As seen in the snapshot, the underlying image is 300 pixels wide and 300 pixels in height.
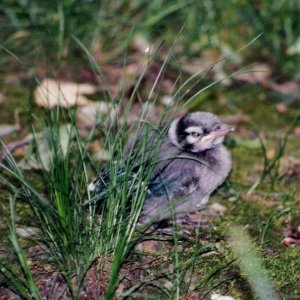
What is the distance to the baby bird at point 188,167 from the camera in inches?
175

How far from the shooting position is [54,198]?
403 cm

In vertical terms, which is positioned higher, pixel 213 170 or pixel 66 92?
pixel 66 92

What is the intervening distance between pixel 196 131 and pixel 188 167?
249 mm

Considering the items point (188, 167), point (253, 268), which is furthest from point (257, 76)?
point (253, 268)

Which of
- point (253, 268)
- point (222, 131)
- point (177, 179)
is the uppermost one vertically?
point (222, 131)

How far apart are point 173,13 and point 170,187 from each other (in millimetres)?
3108

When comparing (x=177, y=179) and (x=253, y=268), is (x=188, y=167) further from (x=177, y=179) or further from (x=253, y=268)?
(x=253, y=268)

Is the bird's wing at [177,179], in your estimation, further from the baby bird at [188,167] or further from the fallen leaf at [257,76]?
the fallen leaf at [257,76]

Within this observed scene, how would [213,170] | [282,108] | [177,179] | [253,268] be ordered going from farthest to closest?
[282,108], [213,170], [177,179], [253,268]

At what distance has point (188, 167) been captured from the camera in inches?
181

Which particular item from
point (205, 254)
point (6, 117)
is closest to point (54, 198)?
point (205, 254)

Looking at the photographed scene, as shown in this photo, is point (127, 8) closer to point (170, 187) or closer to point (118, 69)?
point (118, 69)

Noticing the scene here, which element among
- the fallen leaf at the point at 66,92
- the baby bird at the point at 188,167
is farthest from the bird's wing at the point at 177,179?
the fallen leaf at the point at 66,92

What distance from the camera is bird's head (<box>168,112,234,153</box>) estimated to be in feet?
15.4
